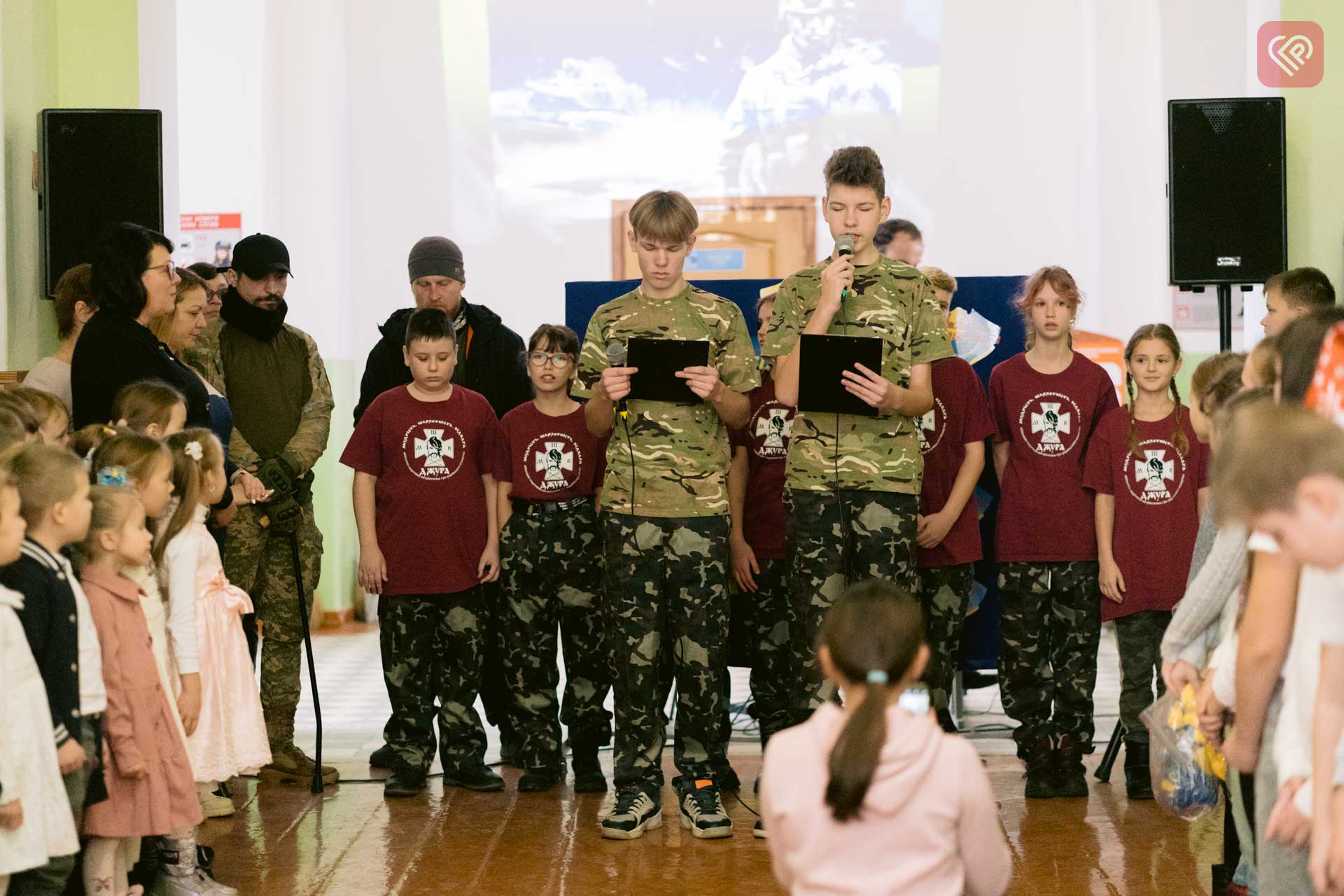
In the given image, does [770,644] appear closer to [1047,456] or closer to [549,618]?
[549,618]

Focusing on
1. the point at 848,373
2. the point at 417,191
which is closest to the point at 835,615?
the point at 848,373

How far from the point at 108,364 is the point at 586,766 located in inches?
67.3

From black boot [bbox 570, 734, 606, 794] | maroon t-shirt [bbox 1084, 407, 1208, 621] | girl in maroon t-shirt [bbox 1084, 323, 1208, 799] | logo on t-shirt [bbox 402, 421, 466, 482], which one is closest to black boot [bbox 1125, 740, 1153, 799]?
girl in maroon t-shirt [bbox 1084, 323, 1208, 799]

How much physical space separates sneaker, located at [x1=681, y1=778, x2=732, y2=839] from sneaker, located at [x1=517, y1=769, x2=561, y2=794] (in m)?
0.58

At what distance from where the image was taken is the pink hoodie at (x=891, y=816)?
169cm

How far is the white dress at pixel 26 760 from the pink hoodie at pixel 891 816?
140 cm

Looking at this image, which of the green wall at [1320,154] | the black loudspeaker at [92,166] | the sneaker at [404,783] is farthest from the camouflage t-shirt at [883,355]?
the black loudspeaker at [92,166]

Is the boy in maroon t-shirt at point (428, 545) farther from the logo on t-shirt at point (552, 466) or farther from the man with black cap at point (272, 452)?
the man with black cap at point (272, 452)

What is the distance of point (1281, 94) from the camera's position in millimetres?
5137

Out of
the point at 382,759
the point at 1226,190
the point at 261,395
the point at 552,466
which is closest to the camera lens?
the point at 552,466

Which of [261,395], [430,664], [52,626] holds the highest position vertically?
[261,395]

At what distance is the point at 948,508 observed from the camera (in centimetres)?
405

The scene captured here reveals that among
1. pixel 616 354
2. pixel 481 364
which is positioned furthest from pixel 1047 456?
pixel 481 364

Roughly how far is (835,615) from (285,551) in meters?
2.91
